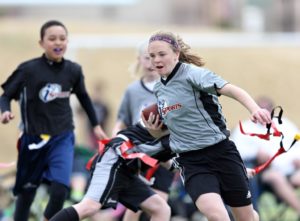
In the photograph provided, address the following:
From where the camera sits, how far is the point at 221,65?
23.5 m

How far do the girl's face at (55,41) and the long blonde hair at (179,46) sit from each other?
1342 millimetres

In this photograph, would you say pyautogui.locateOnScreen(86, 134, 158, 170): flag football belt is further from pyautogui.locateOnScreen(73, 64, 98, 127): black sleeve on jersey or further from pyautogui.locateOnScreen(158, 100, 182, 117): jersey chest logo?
pyautogui.locateOnScreen(73, 64, 98, 127): black sleeve on jersey

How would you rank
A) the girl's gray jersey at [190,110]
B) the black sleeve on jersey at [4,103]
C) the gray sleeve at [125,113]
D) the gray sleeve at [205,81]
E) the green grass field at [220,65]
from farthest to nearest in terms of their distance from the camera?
the green grass field at [220,65], the gray sleeve at [125,113], the black sleeve on jersey at [4,103], the girl's gray jersey at [190,110], the gray sleeve at [205,81]

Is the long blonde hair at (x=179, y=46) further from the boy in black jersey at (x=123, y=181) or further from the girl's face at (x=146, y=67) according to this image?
the girl's face at (x=146, y=67)

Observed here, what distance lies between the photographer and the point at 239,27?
33844 mm

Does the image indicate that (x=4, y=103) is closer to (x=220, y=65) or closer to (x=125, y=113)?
(x=125, y=113)

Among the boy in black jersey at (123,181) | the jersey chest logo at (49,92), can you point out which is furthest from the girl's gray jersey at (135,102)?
the boy in black jersey at (123,181)

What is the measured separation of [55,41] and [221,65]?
15.8 meters

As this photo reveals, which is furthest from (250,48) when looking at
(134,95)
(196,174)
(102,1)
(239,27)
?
(196,174)

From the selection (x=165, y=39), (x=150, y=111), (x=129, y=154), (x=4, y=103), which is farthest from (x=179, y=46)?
(x=4, y=103)

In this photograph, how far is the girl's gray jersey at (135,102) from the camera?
8273 millimetres

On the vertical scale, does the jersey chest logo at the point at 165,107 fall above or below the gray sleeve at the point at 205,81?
below

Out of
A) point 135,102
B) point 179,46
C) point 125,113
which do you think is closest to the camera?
point 179,46

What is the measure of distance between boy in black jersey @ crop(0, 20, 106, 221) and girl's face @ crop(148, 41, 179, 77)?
148 centimetres
